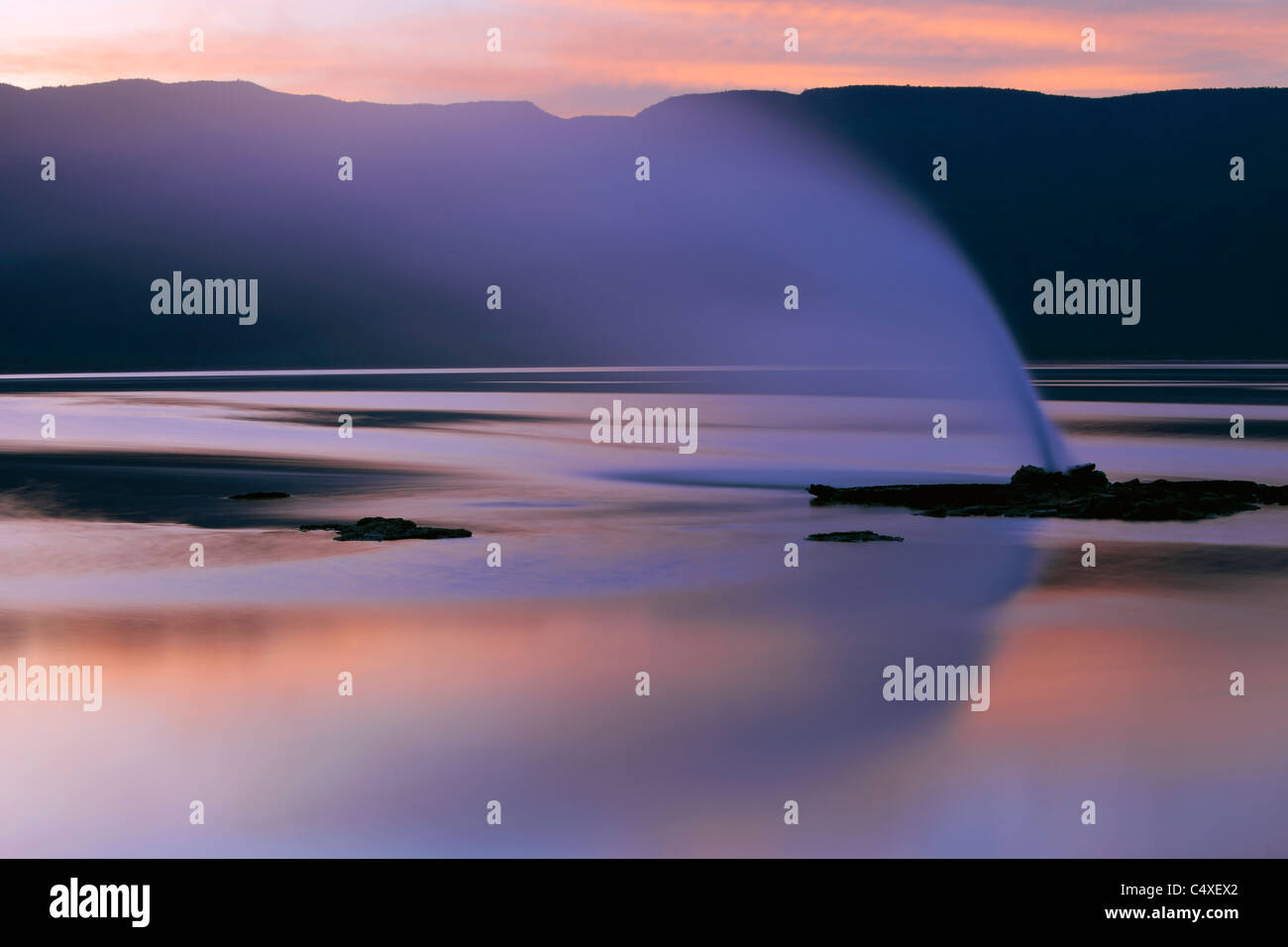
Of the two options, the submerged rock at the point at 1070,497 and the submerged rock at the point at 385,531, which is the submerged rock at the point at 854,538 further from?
the submerged rock at the point at 385,531

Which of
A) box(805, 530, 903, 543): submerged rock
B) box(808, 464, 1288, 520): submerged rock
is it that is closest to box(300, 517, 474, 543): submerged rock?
box(805, 530, 903, 543): submerged rock

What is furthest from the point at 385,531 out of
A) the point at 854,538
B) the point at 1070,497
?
the point at 1070,497

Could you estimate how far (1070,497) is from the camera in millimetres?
28938

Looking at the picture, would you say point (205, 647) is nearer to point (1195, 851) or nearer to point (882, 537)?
point (1195, 851)

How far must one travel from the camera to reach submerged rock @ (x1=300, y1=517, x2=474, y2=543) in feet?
78.9

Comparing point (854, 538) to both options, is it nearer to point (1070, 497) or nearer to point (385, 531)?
point (1070, 497)

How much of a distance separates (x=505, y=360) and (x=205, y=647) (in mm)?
180588

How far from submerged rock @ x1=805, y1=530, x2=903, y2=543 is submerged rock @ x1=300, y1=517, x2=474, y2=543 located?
5.25 m

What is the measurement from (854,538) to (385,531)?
6.91 metres

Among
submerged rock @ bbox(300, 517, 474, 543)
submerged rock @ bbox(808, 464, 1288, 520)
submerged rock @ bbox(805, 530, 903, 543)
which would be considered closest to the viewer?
submerged rock @ bbox(805, 530, 903, 543)

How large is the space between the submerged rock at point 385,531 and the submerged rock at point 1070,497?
804 cm

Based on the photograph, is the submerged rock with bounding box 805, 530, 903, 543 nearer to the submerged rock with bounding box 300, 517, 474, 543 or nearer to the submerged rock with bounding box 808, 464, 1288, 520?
the submerged rock with bounding box 808, 464, 1288, 520

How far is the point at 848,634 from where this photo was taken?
16.5m

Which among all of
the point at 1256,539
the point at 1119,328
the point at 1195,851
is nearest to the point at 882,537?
the point at 1256,539
